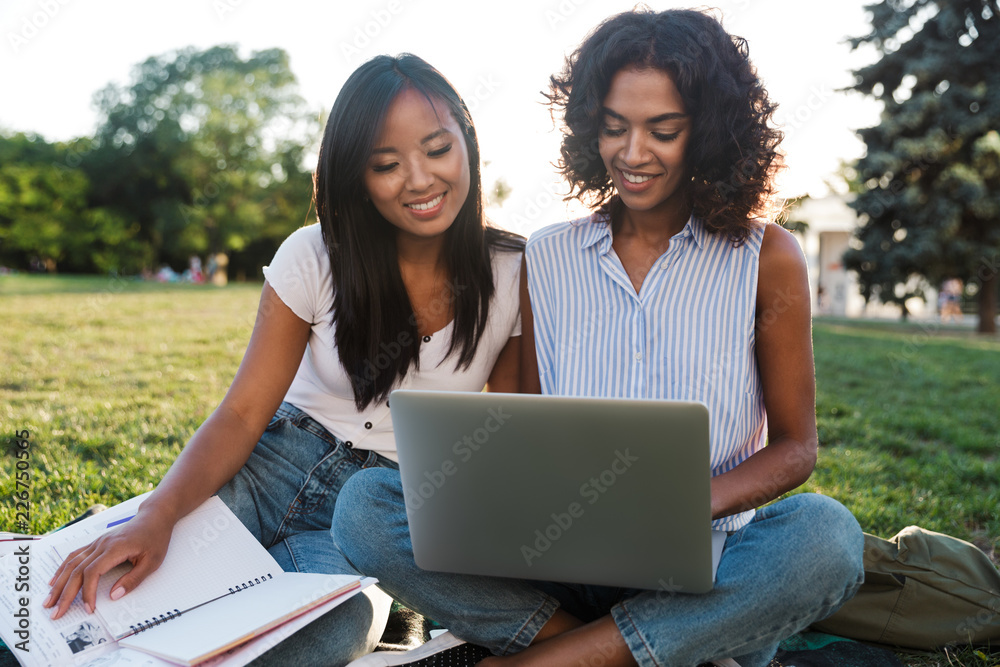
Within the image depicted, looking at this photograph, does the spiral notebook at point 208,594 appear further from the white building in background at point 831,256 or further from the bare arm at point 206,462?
the white building in background at point 831,256

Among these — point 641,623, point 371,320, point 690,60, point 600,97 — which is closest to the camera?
point 641,623

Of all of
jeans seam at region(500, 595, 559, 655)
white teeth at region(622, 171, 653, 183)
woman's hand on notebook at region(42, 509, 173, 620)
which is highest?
white teeth at region(622, 171, 653, 183)

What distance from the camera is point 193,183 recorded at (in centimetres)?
2483

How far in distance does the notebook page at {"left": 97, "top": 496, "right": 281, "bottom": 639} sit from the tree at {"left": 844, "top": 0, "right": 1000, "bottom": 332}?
43.7ft

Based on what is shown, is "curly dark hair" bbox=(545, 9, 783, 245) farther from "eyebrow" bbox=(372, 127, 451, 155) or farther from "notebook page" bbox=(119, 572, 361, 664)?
"notebook page" bbox=(119, 572, 361, 664)

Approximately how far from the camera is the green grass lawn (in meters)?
2.98

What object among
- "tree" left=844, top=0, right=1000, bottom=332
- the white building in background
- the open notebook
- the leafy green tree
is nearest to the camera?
the open notebook

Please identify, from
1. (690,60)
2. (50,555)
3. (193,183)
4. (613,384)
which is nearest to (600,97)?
(690,60)

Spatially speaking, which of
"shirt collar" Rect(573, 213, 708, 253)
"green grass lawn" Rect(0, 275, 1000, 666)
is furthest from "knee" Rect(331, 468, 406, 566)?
"green grass lawn" Rect(0, 275, 1000, 666)

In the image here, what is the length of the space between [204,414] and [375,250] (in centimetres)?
250

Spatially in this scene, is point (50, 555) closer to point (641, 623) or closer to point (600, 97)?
point (641, 623)

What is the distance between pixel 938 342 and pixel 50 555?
1105 cm

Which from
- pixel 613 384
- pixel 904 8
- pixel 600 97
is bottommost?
pixel 613 384

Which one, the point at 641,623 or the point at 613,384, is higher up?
the point at 613,384
